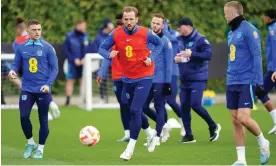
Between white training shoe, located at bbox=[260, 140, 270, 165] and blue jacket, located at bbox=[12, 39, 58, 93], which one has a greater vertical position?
blue jacket, located at bbox=[12, 39, 58, 93]

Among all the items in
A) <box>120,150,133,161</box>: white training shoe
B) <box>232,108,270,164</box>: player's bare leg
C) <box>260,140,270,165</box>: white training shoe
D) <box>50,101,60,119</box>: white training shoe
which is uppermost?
<box>232,108,270,164</box>: player's bare leg

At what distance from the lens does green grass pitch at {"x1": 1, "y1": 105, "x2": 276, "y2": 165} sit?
15.0 meters

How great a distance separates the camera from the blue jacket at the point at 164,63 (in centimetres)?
1720

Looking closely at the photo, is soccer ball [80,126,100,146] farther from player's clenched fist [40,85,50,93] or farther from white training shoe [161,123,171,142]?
white training shoe [161,123,171,142]

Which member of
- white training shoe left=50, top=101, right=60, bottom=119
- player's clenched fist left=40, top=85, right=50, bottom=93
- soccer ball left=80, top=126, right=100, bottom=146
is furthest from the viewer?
white training shoe left=50, top=101, right=60, bottom=119

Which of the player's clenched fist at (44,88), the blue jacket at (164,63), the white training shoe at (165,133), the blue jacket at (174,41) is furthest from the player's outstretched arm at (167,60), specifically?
the player's clenched fist at (44,88)

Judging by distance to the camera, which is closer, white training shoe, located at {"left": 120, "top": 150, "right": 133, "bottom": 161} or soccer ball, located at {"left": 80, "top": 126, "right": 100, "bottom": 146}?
white training shoe, located at {"left": 120, "top": 150, "right": 133, "bottom": 161}

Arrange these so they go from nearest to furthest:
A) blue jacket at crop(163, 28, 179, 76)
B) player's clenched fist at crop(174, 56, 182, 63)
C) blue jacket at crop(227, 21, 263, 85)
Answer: blue jacket at crop(227, 21, 263, 85)
player's clenched fist at crop(174, 56, 182, 63)
blue jacket at crop(163, 28, 179, 76)

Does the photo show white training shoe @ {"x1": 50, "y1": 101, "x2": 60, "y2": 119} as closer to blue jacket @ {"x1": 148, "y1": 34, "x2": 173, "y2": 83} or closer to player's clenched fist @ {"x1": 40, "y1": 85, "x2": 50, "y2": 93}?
blue jacket @ {"x1": 148, "y1": 34, "x2": 173, "y2": 83}

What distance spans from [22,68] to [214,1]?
15.2 m

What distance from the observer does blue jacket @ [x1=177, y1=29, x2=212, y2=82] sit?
1748cm

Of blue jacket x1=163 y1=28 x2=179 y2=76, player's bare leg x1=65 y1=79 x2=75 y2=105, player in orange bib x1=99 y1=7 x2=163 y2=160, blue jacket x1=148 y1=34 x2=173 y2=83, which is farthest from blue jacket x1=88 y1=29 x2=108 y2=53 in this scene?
player in orange bib x1=99 y1=7 x2=163 y2=160

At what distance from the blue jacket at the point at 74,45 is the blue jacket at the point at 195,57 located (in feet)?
30.1

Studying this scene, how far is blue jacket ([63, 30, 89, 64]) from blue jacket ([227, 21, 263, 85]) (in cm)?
1358
